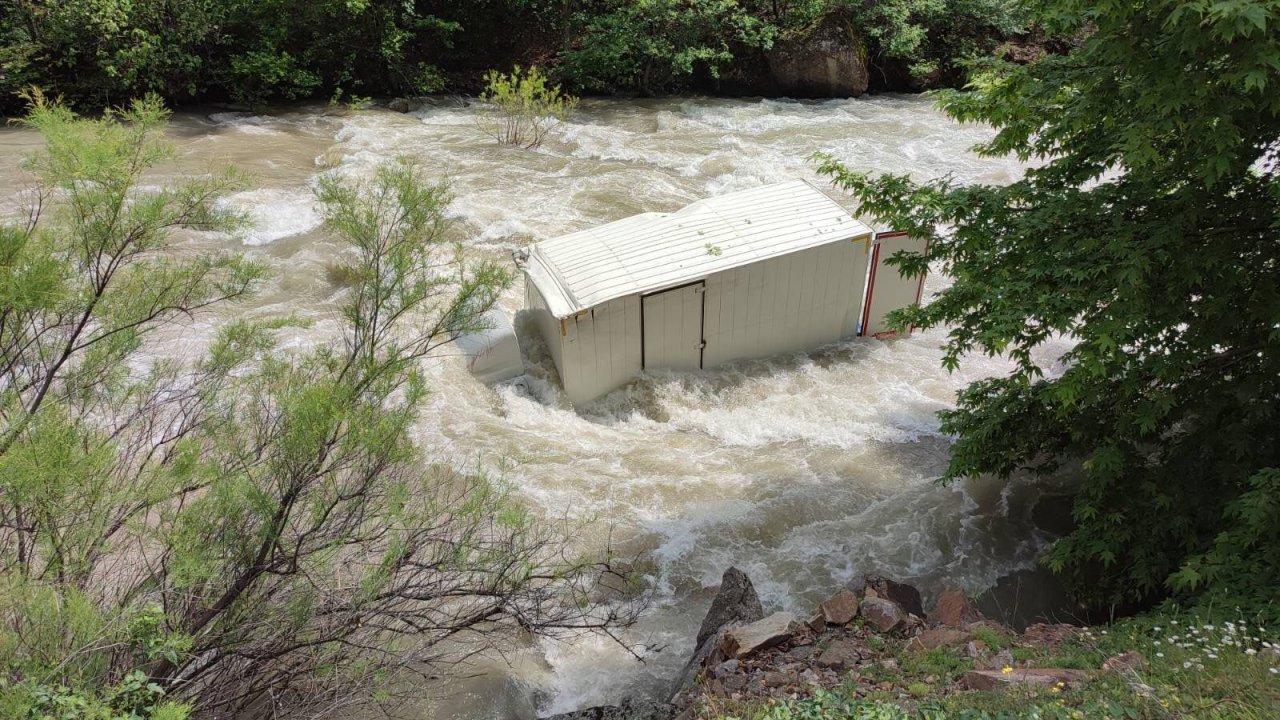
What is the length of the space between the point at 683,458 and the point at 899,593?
2.99m

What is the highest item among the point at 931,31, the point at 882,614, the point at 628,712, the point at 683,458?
the point at 931,31

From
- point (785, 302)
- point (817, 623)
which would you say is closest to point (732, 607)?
point (817, 623)

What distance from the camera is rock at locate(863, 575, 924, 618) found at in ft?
21.2

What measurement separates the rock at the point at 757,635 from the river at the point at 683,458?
0.83 metres

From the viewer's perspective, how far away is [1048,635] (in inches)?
229

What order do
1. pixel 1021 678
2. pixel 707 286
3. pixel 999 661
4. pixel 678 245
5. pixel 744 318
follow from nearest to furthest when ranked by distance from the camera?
pixel 1021 678, pixel 999 661, pixel 707 286, pixel 678 245, pixel 744 318

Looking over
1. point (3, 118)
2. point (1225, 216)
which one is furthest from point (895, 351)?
point (3, 118)

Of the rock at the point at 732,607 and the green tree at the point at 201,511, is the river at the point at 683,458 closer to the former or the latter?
the rock at the point at 732,607

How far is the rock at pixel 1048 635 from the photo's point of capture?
5.50 m

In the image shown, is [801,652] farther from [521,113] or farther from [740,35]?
[740,35]

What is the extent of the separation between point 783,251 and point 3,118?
675 inches

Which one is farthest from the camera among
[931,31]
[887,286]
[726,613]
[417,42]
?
[931,31]

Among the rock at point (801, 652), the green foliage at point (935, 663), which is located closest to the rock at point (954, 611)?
the green foliage at point (935, 663)

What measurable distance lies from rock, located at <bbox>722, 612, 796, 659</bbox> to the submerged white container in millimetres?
3927
